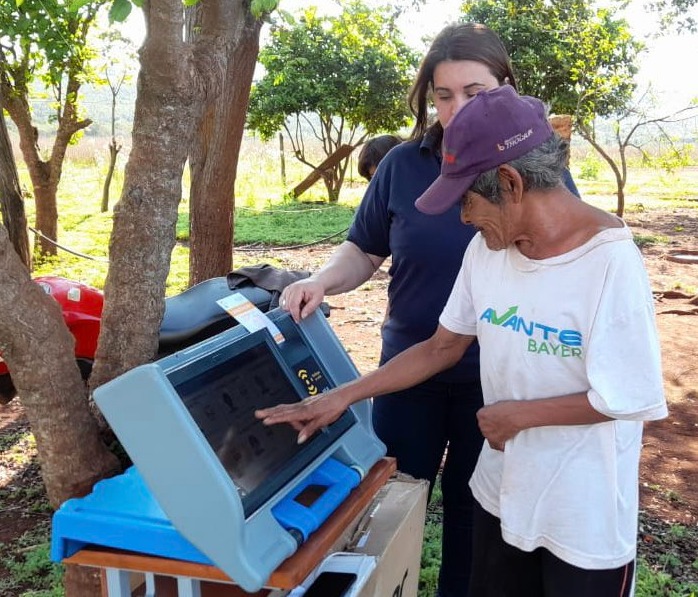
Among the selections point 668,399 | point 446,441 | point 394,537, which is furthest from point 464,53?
point 668,399

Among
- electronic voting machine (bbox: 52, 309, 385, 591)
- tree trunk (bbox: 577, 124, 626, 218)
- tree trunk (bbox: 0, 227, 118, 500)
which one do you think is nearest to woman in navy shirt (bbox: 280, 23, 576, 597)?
electronic voting machine (bbox: 52, 309, 385, 591)

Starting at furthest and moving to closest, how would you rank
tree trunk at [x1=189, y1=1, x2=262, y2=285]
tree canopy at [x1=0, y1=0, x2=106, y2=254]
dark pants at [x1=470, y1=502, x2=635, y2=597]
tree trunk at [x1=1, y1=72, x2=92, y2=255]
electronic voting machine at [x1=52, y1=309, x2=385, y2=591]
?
tree trunk at [x1=1, y1=72, x2=92, y2=255], tree canopy at [x1=0, y1=0, x2=106, y2=254], tree trunk at [x1=189, y1=1, x2=262, y2=285], dark pants at [x1=470, y1=502, x2=635, y2=597], electronic voting machine at [x1=52, y1=309, x2=385, y2=591]

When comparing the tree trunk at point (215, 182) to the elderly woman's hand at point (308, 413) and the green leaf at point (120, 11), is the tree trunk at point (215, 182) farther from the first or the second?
the elderly woman's hand at point (308, 413)

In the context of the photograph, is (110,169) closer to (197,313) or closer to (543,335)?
(197,313)

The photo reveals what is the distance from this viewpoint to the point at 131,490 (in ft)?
4.47

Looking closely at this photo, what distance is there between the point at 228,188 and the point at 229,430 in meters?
3.45

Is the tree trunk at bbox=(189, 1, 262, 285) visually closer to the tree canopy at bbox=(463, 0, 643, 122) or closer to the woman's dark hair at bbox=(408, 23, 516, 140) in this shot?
the woman's dark hair at bbox=(408, 23, 516, 140)

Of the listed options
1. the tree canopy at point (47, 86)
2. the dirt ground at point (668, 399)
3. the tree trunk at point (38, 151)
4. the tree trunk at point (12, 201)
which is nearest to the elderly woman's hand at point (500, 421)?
the dirt ground at point (668, 399)

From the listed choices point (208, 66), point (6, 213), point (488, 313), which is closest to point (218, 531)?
point (488, 313)

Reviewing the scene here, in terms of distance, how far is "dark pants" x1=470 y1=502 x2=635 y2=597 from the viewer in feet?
4.73

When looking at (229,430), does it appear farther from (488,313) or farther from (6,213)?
(6,213)

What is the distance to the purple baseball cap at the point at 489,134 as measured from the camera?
1.33m

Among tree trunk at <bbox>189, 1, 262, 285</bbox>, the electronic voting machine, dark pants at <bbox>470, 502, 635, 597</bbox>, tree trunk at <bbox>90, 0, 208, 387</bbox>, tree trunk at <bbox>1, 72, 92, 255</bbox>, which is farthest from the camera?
tree trunk at <bbox>1, 72, 92, 255</bbox>

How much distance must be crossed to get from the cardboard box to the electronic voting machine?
22cm
